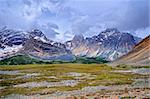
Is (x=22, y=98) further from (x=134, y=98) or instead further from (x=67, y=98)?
(x=134, y=98)

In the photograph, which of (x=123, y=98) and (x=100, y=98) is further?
(x=100, y=98)

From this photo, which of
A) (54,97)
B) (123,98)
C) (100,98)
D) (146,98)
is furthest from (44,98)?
(146,98)

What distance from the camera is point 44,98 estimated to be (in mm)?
38719

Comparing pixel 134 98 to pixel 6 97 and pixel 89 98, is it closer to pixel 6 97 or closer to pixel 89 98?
pixel 89 98

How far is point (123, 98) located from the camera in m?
32.3

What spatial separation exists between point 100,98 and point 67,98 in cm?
441

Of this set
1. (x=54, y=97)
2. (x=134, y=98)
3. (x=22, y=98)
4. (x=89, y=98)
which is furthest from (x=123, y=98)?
(x=22, y=98)

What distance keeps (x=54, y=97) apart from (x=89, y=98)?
5.23 meters

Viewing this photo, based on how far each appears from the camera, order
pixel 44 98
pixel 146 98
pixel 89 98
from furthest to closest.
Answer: pixel 44 98 → pixel 89 98 → pixel 146 98

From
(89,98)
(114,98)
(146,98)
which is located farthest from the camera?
(89,98)

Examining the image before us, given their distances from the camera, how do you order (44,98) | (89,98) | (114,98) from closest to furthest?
(114,98) < (89,98) < (44,98)

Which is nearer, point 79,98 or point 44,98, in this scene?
point 79,98

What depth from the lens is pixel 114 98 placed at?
3338 cm

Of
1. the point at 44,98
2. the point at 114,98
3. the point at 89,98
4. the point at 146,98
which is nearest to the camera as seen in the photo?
the point at 146,98
